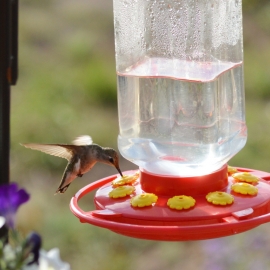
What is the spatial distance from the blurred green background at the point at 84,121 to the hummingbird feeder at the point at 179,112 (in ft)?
6.92

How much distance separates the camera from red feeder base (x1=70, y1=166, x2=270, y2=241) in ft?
5.71

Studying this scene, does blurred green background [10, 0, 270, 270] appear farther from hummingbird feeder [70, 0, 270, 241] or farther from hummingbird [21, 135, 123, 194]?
hummingbird feeder [70, 0, 270, 241]

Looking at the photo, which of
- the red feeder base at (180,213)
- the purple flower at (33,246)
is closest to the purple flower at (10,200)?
the purple flower at (33,246)

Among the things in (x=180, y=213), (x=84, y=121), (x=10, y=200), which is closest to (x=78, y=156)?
(x=180, y=213)

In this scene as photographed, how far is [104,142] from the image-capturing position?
539 centimetres

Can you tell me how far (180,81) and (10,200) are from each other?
3.66ft

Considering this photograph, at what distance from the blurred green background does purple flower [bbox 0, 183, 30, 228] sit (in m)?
3.08

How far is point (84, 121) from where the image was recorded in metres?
5.71

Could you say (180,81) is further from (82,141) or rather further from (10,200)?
(10,200)

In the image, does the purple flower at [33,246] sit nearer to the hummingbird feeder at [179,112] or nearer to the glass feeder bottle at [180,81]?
the hummingbird feeder at [179,112]

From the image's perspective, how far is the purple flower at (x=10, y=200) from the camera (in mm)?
1250

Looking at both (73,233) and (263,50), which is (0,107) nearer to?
(73,233)

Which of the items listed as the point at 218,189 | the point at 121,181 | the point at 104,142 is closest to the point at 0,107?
the point at 121,181

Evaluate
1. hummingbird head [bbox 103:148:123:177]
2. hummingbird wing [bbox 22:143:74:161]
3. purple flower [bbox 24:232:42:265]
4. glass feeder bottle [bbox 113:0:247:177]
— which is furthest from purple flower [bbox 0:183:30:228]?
hummingbird wing [bbox 22:143:74:161]
